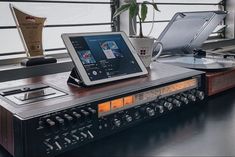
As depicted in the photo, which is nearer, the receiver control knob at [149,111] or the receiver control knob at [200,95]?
the receiver control knob at [149,111]

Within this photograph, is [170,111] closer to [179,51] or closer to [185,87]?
[185,87]

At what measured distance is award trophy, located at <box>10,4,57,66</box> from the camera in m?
1.34

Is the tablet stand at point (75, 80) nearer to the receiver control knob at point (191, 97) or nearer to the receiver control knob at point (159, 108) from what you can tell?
the receiver control knob at point (159, 108)

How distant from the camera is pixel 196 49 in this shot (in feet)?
6.38

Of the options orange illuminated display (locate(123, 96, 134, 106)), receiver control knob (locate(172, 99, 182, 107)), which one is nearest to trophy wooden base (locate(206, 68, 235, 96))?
receiver control knob (locate(172, 99, 182, 107))

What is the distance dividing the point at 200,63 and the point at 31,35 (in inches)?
34.4

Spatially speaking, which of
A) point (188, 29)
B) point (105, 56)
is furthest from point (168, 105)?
point (188, 29)

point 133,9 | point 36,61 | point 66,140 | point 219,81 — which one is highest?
point 133,9

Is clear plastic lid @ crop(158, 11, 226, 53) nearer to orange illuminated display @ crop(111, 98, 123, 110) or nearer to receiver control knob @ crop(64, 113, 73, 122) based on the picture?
orange illuminated display @ crop(111, 98, 123, 110)

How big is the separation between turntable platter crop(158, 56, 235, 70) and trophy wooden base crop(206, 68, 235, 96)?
4 centimetres

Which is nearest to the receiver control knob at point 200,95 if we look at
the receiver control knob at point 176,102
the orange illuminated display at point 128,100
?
the receiver control knob at point 176,102

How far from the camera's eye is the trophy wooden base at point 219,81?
4.51ft

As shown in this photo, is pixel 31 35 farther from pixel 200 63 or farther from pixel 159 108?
pixel 200 63

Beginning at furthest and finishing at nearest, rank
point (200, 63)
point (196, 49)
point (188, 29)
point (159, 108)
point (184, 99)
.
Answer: point (196, 49) < point (188, 29) < point (200, 63) < point (184, 99) < point (159, 108)
